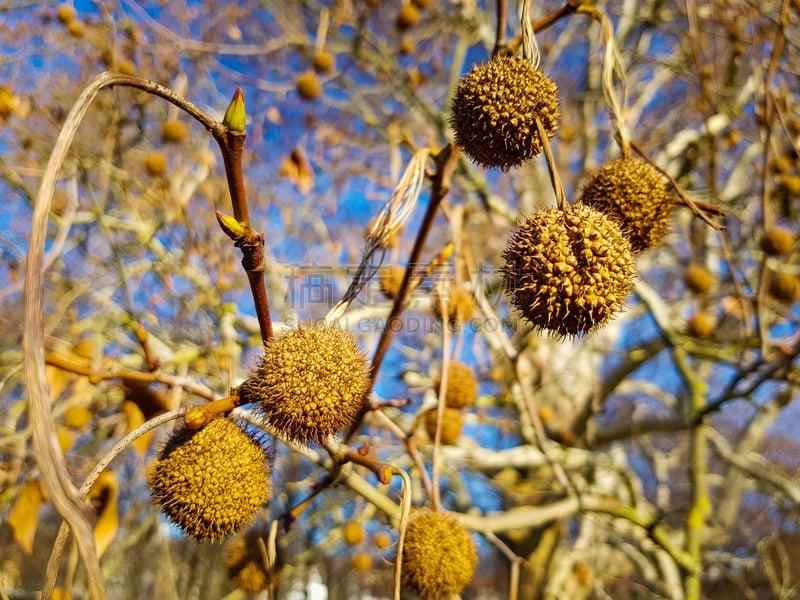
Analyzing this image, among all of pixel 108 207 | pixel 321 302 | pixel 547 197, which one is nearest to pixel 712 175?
pixel 321 302

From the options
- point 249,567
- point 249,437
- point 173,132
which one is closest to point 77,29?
point 173,132

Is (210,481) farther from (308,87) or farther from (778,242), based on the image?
(308,87)

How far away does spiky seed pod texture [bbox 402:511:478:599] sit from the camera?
1250mm

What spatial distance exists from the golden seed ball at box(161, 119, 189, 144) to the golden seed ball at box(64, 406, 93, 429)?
7.88ft

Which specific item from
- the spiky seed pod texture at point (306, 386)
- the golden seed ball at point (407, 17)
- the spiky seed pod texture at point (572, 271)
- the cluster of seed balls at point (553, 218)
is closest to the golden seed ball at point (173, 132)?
the golden seed ball at point (407, 17)

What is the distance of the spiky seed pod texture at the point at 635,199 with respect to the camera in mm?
1113

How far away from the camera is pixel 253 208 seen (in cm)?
666

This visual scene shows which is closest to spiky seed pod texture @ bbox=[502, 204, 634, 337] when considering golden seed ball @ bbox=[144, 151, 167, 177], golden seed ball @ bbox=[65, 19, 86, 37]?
golden seed ball @ bbox=[144, 151, 167, 177]

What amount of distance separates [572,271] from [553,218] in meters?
0.11

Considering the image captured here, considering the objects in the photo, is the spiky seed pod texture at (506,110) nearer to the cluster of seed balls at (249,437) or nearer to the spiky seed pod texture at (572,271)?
the spiky seed pod texture at (572,271)

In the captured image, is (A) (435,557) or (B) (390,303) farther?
(B) (390,303)

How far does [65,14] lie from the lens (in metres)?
4.02

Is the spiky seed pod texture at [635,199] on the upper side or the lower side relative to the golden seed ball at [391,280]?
lower

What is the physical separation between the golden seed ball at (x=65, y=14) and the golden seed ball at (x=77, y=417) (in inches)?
121
